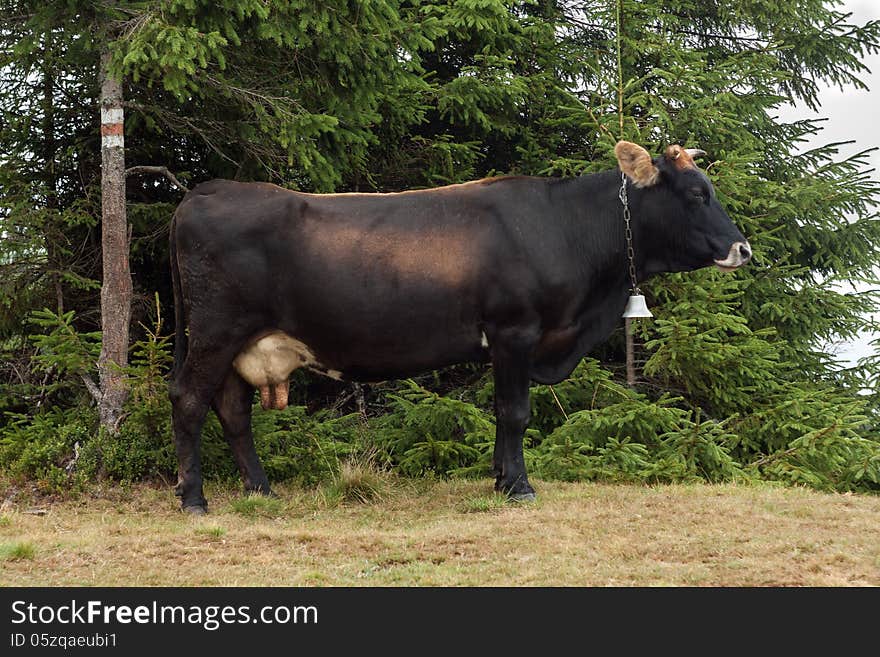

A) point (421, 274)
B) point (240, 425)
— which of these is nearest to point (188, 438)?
point (240, 425)

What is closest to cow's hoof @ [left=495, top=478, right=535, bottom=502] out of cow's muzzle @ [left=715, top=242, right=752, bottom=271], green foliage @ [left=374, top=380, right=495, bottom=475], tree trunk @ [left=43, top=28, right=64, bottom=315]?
green foliage @ [left=374, top=380, right=495, bottom=475]

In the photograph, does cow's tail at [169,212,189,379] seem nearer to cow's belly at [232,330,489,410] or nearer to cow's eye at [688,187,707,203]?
cow's belly at [232,330,489,410]

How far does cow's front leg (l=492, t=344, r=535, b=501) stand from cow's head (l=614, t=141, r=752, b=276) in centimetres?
159

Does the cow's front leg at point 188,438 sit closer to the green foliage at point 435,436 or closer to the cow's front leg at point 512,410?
the green foliage at point 435,436

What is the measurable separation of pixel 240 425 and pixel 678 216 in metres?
4.35

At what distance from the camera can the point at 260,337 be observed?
8.64 m

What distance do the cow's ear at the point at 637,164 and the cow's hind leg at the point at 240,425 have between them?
12.9ft

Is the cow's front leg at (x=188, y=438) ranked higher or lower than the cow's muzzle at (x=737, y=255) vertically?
lower

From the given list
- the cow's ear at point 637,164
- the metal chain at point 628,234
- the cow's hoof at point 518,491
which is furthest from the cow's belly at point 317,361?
the cow's ear at point 637,164

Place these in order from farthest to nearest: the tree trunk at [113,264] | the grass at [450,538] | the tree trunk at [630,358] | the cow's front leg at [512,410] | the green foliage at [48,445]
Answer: the tree trunk at [630,358], the tree trunk at [113,264], the green foliage at [48,445], the cow's front leg at [512,410], the grass at [450,538]

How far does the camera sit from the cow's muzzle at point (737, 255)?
334 inches

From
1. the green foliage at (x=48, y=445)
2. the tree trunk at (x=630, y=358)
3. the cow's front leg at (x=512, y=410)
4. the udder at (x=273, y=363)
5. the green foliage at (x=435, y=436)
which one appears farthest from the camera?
the tree trunk at (x=630, y=358)

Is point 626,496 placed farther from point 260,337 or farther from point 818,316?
point 818,316
